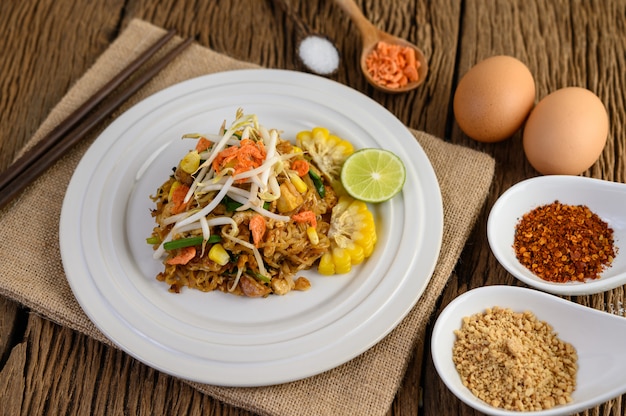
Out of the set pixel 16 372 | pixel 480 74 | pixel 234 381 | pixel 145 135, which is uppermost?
pixel 480 74

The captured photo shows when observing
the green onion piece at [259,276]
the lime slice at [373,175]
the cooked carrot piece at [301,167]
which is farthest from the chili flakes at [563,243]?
the green onion piece at [259,276]

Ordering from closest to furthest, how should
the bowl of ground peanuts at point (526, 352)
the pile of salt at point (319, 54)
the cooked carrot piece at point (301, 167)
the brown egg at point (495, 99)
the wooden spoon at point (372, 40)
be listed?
the bowl of ground peanuts at point (526, 352), the cooked carrot piece at point (301, 167), the brown egg at point (495, 99), the wooden spoon at point (372, 40), the pile of salt at point (319, 54)

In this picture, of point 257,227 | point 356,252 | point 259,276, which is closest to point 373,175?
point 356,252

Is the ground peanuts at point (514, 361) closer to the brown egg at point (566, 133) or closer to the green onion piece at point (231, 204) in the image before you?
the brown egg at point (566, 133)

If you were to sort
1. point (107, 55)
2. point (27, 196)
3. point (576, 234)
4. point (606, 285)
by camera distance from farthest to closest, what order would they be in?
point (107, 55), point (27, 196), point (576, 234), point (606, 285)

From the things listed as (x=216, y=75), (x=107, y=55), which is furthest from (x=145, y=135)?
(x=107, y=55)

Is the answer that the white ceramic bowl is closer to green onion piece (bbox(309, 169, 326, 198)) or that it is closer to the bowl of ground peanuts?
the bowl of ground peanuts

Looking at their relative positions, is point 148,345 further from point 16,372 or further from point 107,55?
point 107,55
